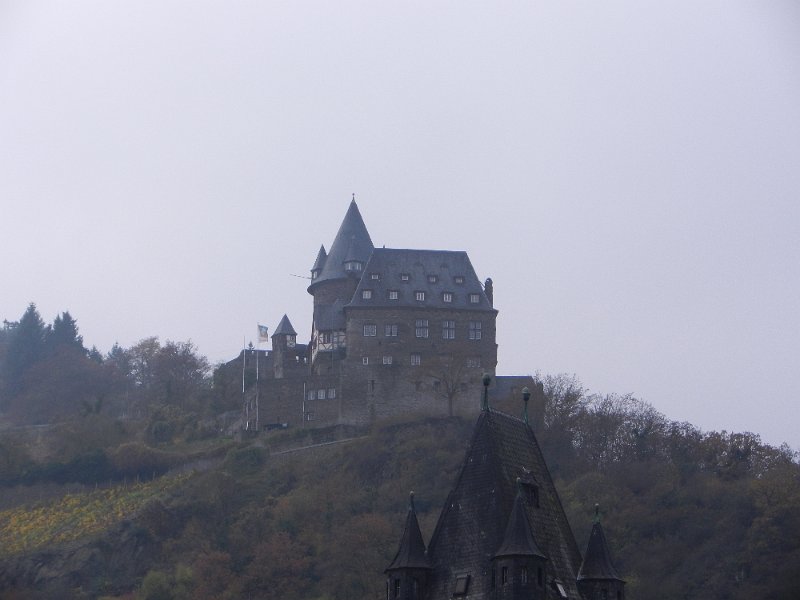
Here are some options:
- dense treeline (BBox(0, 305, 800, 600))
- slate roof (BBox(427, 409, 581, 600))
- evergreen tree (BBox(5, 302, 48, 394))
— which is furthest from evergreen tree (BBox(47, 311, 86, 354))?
slate roof (BBox(427, 409, 581, 600))

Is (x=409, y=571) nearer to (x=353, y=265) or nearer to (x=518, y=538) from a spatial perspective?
(x=518, y=538)

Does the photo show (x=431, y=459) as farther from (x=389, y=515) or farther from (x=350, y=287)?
(x=350, y=287)

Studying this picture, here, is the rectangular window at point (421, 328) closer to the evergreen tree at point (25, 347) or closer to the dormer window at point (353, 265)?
the dormer window at point (353, 265)

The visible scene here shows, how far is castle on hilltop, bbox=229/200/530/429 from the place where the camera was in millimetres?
107438

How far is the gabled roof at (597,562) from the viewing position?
41.9 metres

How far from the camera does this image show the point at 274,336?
116 metres

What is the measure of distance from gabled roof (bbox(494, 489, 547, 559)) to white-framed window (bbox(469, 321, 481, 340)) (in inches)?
2718

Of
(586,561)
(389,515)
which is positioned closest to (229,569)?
(389,515)

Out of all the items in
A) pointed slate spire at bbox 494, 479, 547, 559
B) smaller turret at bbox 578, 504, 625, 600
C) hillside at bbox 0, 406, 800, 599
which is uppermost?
hillside at bbox 0, 406, 800, 599

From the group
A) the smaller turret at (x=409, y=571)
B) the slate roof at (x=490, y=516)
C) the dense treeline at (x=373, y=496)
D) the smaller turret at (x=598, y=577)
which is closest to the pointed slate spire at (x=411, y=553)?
the smaller turret at (x=409, y=571)

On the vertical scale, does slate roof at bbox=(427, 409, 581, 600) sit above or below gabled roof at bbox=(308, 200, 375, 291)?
below

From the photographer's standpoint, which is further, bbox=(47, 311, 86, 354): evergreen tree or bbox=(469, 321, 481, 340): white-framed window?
bbox=(47, 311, 86, 354): evergreen tree

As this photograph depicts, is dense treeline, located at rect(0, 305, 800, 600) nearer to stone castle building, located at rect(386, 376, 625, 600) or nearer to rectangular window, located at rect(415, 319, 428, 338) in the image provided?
rectangular window, located at rect(415, 319, 428, 338)

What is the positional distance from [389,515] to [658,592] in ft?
62.2
